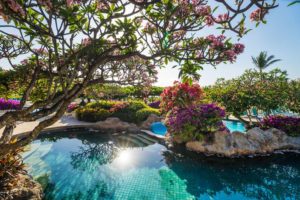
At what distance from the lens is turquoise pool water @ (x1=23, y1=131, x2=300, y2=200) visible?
19.0 ft

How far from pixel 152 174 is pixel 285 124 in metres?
8.37

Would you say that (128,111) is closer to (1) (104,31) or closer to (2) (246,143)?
(2) (246,143)

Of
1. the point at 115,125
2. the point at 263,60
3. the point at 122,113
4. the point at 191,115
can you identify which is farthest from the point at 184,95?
the point at 263,60

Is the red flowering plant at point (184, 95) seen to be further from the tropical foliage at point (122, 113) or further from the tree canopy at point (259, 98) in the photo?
the tropical foliage at point (122, 113)

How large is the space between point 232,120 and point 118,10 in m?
18.4

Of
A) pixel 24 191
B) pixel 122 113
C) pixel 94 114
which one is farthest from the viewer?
pixel 94 114

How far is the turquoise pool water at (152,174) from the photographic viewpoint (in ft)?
19.0

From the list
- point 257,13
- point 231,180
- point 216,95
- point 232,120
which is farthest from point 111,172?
point 232,120

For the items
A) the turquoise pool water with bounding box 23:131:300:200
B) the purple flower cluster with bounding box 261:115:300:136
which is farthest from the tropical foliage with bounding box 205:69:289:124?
the turquoise pool water with bounding box 23:131:300:200

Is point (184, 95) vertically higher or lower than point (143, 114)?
higher

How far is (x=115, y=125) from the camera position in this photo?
15328mm

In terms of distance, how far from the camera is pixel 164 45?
3727 mm

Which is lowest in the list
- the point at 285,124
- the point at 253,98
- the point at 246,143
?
the point at 246,143

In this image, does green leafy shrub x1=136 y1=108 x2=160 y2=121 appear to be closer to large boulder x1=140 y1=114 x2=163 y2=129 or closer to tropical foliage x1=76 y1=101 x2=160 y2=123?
tropical foliage x1=76 y1=101 x2=160 y2=123
